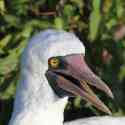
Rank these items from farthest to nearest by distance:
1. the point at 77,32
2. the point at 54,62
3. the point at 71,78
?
the point at 77,32 < the point at 71,78 < the point at 54,62

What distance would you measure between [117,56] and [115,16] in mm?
365

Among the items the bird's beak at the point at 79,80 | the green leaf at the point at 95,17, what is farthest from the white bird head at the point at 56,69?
the green leaf at the point at 95,17

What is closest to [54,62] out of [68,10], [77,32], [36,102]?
[36,102]

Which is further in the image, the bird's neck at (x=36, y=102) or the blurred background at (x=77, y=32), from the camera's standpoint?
the blurred background at (x=77, y=32)

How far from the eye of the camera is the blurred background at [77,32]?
6285 mm

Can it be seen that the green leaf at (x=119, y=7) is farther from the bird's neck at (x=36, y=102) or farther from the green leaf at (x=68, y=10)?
the bird's neck at (x=36, y=102)

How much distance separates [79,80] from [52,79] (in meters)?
0.16

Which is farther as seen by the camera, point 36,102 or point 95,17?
Result: point 95,17

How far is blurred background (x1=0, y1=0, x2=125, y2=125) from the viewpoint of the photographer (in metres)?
6.29

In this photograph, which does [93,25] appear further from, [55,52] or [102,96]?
[55,52]

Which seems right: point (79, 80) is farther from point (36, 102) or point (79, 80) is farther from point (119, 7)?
point (119, 7)

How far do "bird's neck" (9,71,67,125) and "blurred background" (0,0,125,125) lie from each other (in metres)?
1.55

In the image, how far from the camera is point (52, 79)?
4.70m

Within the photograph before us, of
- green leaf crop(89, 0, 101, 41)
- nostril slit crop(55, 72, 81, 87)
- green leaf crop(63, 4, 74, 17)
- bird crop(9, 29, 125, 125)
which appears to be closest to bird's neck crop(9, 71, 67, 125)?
bird crop(9, 29, 125, 125)
